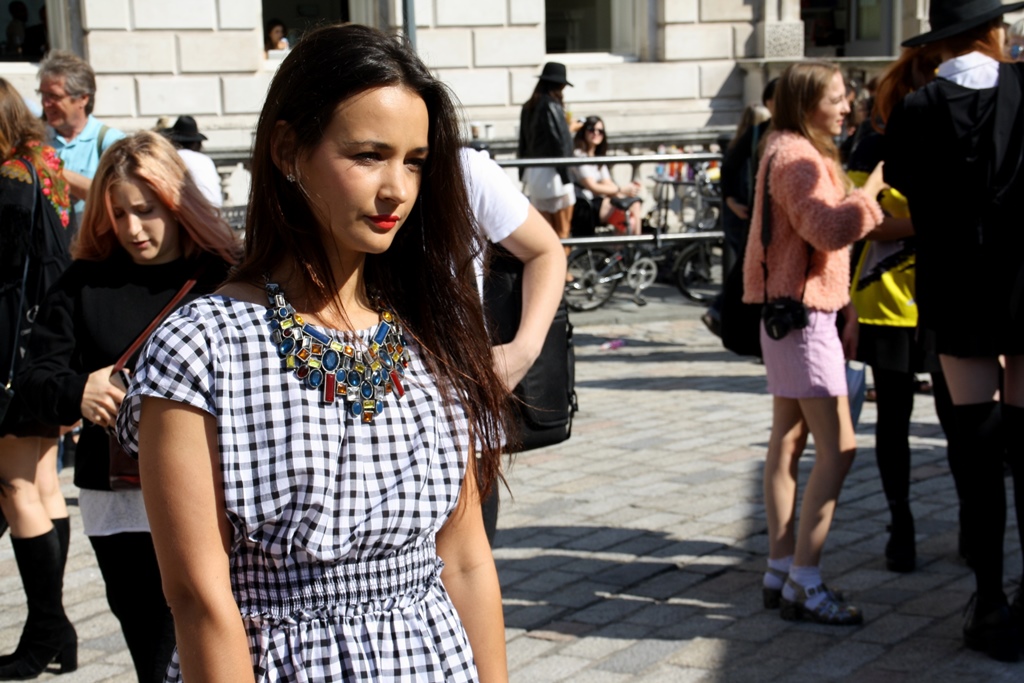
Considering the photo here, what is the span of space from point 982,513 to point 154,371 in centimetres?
331

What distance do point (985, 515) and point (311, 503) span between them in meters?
3.12

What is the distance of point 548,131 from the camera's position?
12.1 m

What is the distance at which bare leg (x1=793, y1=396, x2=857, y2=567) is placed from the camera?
4742mm

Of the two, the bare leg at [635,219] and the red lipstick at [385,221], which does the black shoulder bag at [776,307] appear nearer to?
the red lipstick at [385,221]

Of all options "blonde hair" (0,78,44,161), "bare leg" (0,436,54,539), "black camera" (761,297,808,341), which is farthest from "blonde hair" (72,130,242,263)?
"black camera" (761,297,808,341)

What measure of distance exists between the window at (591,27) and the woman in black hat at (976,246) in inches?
594

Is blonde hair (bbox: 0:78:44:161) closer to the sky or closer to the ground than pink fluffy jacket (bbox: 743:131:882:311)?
closer to the sky

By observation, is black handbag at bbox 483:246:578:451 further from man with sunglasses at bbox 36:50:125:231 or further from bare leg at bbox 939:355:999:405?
man with sunglasses at bbox 36:50:125:231

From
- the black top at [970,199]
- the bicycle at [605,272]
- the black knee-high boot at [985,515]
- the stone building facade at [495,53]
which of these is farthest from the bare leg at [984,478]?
the stone building facade at [495,53]

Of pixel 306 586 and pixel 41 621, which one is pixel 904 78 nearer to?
pixel 41 621

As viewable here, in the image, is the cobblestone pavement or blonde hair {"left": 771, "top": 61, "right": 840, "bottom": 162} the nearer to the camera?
the cobblestone pavement

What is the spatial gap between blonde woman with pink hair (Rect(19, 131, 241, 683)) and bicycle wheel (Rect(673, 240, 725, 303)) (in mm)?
9939

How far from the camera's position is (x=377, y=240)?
2033 millimetres

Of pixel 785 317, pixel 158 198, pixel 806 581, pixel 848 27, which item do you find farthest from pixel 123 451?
pixel 848 27
